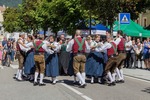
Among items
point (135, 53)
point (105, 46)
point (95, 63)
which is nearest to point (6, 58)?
point (135, 53)

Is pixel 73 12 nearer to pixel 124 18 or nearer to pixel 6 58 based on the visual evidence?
pixel 6 58

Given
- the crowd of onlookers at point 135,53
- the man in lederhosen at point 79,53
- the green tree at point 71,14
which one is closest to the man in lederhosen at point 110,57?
the man in lederhosen at point 79,53

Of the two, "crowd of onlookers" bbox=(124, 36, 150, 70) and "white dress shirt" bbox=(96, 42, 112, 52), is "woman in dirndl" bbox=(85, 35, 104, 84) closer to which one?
"white dress shirt" bbox=(96, 42, 112, 52)

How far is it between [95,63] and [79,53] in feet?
3.59

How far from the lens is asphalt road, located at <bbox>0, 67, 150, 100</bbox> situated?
36.2 feet

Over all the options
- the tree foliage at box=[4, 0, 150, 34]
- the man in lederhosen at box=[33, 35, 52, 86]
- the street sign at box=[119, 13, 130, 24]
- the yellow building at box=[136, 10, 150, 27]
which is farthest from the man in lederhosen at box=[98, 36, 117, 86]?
the yellow building at box=[136, 10, 150, 27]

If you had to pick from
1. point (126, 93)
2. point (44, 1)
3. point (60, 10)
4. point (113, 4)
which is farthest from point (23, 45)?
point (44, 1)

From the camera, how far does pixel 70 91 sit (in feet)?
40.5

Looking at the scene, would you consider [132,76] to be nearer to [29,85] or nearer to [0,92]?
[29,85]

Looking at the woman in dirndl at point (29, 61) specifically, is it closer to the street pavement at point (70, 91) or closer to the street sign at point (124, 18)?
the street pavement at point (70, 91)

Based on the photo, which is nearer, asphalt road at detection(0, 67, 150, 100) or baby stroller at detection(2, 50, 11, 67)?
asphalt road at detection(0, 67, 150, 100)

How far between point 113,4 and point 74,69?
455 inches

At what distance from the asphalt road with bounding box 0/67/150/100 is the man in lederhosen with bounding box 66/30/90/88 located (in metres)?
0.48

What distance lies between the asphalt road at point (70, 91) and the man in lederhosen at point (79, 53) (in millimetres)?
478
